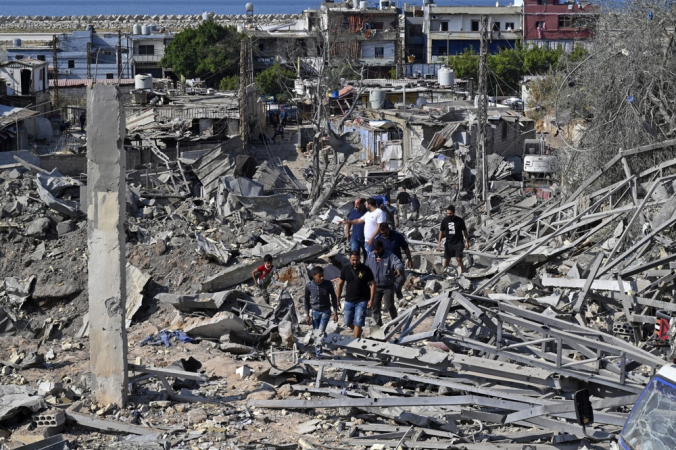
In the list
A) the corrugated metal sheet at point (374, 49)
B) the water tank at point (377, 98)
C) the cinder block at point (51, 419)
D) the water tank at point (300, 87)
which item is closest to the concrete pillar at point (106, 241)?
the cinder block at point (51, 419)

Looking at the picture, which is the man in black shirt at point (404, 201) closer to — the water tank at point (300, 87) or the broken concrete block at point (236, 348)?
the broken concrete block at point (236, 348)

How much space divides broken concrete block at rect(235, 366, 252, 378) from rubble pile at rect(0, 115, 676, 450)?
1 centimetres

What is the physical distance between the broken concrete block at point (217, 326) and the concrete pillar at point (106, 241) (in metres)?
2.42

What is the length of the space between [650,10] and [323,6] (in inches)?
1954

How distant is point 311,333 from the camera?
381 inches

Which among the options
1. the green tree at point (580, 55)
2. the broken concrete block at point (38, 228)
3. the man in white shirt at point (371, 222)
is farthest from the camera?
the green tree at point (580, 55)

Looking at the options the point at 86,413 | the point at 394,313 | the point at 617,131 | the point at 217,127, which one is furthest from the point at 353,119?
the point at 86,413

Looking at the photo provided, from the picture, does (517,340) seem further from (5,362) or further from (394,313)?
(5,362)

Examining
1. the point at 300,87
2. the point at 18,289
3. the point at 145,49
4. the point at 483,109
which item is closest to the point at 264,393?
the point at 18,289

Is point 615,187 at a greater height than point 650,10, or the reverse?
point 650,10

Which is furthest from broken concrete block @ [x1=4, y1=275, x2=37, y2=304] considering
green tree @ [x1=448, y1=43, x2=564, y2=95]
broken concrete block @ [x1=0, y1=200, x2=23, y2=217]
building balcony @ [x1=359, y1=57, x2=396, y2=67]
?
building balcony @ [x1=359, y1=57, x2=396, y2=67]

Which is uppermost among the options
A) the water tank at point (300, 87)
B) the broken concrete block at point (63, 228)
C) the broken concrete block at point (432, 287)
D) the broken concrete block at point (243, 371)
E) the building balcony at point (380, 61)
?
the building balcony at point (380, 61)

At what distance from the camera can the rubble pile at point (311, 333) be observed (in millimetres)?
7789

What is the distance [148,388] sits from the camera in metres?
9.02
